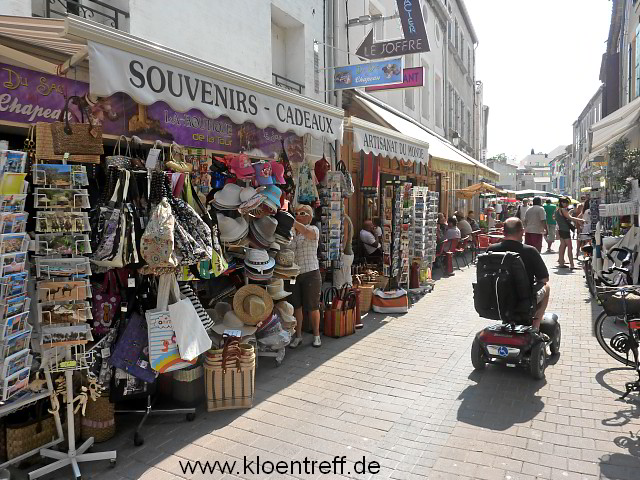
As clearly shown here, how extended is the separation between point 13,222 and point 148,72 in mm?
1468

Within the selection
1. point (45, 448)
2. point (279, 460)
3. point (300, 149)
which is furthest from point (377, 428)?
point (300, 149)

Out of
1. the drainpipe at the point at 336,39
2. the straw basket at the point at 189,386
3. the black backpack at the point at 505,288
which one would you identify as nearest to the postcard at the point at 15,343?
the straw basket at the point at 189,386

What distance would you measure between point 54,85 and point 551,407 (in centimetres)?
542

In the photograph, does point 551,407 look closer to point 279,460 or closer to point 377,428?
point 377,428

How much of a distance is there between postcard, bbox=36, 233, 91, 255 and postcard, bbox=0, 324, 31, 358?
1.71 feet

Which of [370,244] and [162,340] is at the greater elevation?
[370,244]

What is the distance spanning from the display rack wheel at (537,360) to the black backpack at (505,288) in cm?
26

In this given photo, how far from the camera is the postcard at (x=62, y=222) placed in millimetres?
3270

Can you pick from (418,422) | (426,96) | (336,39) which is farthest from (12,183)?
(426,96)

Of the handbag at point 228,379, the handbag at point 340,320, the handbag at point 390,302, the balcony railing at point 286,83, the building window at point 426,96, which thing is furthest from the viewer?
the building window at point 426,96

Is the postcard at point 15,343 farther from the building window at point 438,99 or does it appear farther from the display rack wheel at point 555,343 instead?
the building window at point 438,99

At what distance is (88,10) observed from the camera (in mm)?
5254

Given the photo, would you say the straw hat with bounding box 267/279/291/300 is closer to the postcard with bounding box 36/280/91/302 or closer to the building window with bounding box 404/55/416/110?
the postcard with bounding box 36/280/91/302

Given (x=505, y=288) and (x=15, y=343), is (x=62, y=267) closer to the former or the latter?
(x=15, y=343)
